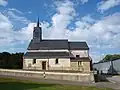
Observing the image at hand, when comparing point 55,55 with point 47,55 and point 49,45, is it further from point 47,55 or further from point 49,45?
point 49,45

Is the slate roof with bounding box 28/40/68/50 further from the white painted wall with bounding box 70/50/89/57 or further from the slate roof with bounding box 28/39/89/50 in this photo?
the white painted wall with bounding box 70/50/89/57

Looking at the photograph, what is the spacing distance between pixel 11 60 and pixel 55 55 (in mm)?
11346

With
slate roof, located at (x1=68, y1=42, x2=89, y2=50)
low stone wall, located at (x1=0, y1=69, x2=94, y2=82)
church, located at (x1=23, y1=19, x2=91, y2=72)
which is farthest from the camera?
slate roof, located at (x1=68, y1=42, x2=89, y2=50)

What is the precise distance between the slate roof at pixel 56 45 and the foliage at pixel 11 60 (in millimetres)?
A: 3940

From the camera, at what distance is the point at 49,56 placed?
55.8 m

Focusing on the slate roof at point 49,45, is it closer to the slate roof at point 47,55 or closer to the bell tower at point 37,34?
the bell tower at point 37,34

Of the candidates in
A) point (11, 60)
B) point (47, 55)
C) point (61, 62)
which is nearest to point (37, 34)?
point (11, 60)

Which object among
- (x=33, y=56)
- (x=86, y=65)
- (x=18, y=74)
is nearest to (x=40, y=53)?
(x=33, y=56)

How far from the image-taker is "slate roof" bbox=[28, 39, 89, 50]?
60.4 m

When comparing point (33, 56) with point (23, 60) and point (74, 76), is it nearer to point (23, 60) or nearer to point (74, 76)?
point (23, 60)

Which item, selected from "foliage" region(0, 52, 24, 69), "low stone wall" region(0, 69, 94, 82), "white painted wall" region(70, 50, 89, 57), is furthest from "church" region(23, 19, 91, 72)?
"low stone wall" region(0, 69, 94, 82)

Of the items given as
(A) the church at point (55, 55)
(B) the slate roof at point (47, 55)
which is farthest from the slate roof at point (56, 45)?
(B) the slate roof at point (47, 55)

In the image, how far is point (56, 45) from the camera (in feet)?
201

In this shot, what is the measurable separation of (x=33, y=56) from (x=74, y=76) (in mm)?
19906
